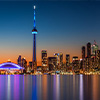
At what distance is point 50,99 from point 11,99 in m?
5.11

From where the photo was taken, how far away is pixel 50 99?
97.8 ft

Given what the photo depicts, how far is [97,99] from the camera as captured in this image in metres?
29.5

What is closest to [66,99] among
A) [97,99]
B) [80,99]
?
[80,99]

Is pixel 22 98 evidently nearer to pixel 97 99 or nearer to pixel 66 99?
pixel 66 99

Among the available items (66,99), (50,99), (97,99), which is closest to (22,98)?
(50,99)

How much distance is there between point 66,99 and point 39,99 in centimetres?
352

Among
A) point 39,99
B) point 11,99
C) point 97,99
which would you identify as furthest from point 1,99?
point 97,99

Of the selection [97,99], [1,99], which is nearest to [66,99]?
[97,99]

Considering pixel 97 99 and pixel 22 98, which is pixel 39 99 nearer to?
pixel 22 98

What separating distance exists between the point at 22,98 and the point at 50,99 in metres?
3.94

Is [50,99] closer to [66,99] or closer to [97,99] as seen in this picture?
[66,99]

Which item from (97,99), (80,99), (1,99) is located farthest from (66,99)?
(1,99)

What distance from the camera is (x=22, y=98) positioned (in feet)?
102

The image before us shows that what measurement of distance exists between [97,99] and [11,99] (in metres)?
11.1
